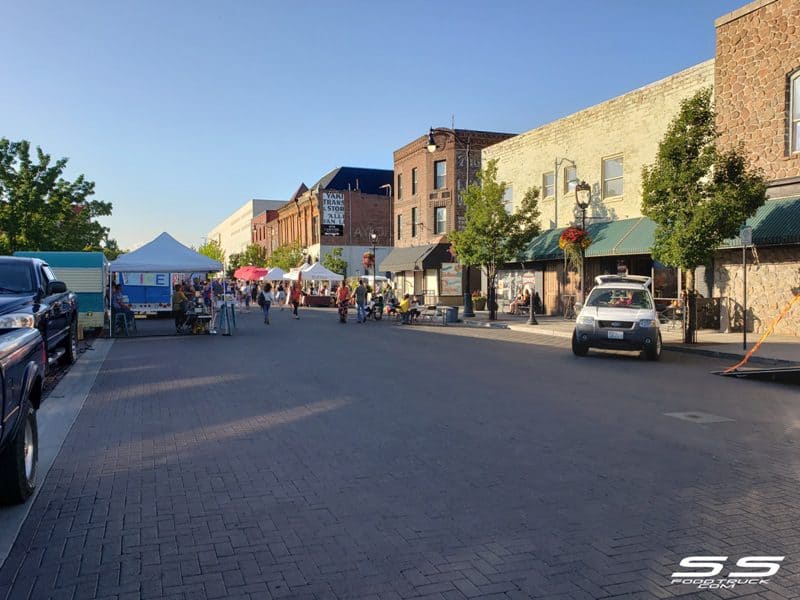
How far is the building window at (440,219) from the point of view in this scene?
42500mm

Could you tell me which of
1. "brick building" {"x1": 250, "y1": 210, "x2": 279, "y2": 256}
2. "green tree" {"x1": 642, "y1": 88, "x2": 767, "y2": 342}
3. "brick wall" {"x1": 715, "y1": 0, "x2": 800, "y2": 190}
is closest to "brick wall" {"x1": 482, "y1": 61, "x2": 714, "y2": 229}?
"brick wall" {"x1": 715, "y1": 0, "x2": 800, "y2": 190}

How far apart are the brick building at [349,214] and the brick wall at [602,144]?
32996 mm

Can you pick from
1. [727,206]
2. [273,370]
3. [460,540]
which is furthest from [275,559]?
[727,206]

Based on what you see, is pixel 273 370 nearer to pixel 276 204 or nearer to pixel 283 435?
pixel 283 435

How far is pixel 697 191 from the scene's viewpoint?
57.9ft

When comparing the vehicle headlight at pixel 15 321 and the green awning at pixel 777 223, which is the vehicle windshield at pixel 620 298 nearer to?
the green awning at pixel 777 223

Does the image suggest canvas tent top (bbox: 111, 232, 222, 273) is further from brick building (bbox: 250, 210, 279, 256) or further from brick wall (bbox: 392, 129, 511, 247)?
brick building (bbox: 250, 210, 279, 256)

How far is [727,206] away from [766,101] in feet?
16.5

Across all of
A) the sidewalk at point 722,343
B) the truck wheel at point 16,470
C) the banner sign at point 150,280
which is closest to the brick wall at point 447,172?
the banner sign at point 150,280

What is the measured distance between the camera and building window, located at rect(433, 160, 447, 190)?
4272cm

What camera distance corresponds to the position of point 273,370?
1284cm

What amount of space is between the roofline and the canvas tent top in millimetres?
17945

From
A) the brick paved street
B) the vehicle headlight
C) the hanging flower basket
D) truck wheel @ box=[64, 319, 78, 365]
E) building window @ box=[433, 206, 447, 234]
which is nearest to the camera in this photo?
the brick paved street

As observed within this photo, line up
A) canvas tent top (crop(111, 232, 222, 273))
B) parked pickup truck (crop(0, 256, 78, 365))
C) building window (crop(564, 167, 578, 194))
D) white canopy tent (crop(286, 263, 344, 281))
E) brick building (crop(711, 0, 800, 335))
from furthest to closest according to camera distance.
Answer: white canopy tent (crop(286, 263, 344, 281)), building window (crop(564, 167, 578, 194)), canvas tent top (crop(111, 232, 222, 273)), brick building (crop(711, 0, 800, 335)), parked pickup truck (crop(0, 256, 78, 365))
